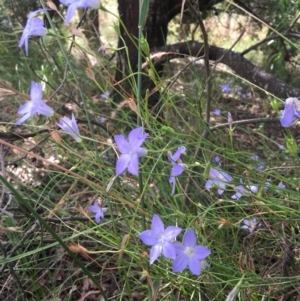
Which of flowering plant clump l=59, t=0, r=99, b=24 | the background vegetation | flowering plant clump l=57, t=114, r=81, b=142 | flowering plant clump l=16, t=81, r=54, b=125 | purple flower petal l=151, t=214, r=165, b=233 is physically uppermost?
flowering plant clump l=59, t=0, r=99, b=24

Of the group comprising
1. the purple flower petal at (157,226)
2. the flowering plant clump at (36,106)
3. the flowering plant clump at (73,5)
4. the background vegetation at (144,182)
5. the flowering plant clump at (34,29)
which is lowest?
the background vegetation at (144,182)

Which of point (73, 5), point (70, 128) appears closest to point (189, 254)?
point (70, 128)

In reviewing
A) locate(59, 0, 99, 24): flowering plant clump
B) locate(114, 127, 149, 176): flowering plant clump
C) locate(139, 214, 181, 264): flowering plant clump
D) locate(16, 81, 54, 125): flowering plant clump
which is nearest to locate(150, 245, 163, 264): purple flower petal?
locate(139, 214, 181, 264): flowering plant clump

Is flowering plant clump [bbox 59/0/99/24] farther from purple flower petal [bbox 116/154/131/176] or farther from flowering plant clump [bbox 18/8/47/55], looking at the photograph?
purple flower petal [bbox 116/154/131/176]

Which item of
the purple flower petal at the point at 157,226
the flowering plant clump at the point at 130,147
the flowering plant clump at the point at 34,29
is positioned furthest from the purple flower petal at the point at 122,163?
the flowering plant clump at the point at 34,29

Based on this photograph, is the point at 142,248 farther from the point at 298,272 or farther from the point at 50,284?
the point at 50,284

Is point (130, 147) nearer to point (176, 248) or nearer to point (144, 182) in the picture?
point (176, 248)

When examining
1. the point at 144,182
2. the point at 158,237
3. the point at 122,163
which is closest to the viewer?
the point at 122,163

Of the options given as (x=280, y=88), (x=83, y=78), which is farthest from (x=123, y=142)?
(x=83, y=78)

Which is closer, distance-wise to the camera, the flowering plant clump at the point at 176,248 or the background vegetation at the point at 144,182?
the flowering plant clump at the point at 176,248

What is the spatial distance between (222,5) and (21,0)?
3.80 feet

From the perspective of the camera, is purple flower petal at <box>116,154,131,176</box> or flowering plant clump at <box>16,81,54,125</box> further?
flowering plant clump at <box>16,81,54,125</box>

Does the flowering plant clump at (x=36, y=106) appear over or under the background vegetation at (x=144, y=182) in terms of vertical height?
over

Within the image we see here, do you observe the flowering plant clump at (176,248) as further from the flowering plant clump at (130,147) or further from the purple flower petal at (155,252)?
the flowering plant clump at (130,147)
